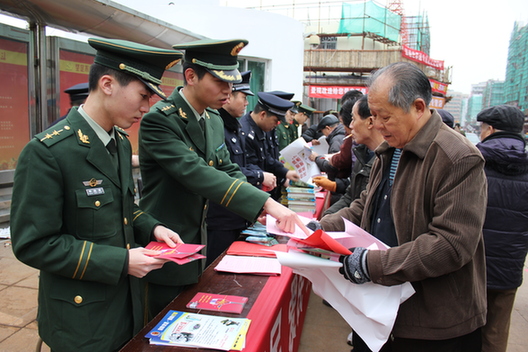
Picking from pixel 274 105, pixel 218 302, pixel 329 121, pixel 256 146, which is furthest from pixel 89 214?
pixel 329 121

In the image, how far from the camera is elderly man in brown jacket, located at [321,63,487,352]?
1295 millimetres

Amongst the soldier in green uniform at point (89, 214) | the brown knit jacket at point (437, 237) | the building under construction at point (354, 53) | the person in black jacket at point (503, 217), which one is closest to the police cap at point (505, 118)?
the person in black jacket at point (503, 217)

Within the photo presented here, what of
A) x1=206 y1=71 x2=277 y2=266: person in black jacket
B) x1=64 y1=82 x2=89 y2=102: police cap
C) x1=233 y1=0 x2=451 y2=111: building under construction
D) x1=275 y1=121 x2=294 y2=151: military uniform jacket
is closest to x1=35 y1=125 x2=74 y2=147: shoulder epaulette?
x1=206 y1=71 x2=277 y2=266: person in black jacket

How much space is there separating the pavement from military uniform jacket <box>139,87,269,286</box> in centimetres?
167

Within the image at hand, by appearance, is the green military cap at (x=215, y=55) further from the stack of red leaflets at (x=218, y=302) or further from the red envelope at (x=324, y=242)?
the stack of red leaflets at (x=218, y=302)

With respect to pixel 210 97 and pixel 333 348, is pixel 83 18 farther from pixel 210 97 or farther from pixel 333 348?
pixel 333 348

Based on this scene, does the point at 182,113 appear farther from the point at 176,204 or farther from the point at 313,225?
the point at 313,225

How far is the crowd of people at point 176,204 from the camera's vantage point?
1290 mm

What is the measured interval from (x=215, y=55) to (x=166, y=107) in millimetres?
373

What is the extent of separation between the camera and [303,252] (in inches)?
58.9

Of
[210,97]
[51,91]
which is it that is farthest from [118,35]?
[210,97]

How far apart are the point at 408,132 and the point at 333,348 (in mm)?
2431

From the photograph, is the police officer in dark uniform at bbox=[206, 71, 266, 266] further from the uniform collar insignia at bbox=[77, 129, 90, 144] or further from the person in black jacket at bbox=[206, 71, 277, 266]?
the uniform collar insignia at bbox=[77, 129, 90, 144]

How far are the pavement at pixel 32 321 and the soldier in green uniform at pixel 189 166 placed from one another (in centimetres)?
164
